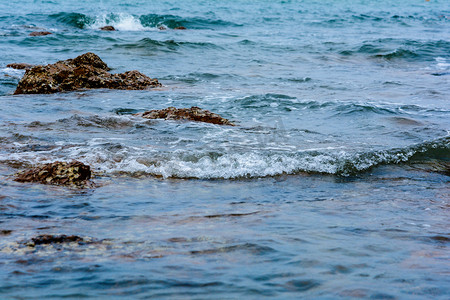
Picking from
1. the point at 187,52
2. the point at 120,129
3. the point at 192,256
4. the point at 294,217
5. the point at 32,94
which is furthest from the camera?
the point at 187,52

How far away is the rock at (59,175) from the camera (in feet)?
16.0

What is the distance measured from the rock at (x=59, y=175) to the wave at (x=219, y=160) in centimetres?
60

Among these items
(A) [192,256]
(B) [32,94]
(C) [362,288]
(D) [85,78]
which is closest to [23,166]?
(A) [192,256]

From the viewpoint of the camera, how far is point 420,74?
14.4 metres

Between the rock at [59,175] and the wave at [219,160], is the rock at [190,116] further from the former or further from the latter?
the rock at [59,175]

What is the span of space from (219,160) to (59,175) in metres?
1.96

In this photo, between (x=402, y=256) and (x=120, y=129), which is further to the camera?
(x=120, y=129)

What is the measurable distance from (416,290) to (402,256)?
53 cm

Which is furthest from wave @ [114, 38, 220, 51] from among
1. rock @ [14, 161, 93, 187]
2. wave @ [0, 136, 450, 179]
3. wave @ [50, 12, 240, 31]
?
rock @ [14, 161, 93, 187]

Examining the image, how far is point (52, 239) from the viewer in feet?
11.4

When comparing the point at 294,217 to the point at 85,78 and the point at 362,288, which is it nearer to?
the point at 362,288

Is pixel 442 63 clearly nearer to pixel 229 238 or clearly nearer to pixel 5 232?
pixel 229 238

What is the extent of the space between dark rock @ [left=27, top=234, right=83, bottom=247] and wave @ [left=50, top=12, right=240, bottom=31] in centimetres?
2568

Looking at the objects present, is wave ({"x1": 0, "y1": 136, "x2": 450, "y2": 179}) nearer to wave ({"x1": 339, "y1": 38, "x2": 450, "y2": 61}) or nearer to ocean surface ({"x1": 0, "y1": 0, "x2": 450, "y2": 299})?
ocean surface ({"x1": 0, "y1": 0, "x2": 450, "y2": 299})
